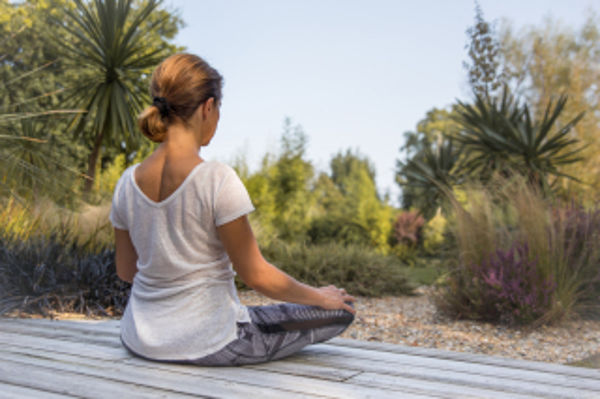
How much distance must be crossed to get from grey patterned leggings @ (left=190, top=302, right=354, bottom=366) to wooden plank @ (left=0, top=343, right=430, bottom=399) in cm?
5

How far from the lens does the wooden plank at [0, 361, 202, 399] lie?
150cm

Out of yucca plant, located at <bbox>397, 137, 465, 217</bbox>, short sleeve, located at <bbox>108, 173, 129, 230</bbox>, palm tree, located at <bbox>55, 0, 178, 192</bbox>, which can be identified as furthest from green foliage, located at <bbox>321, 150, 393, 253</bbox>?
short sleeve, located at <bbox>108, 173, 129, 230</bbox>

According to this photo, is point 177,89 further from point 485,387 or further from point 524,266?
point 524,266

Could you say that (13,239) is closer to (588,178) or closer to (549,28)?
(588,178)

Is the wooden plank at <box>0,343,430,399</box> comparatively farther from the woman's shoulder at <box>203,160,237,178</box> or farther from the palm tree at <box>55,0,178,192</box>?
the palm tree at <box>55,0,178,192</box>

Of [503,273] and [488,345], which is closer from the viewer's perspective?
[488,345]

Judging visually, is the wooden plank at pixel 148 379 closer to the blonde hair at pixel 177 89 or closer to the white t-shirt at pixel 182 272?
the white t-shirt at pixel 182 272

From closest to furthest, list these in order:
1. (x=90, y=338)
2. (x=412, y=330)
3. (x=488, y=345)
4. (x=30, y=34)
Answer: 1. (x=90, y=338)
2. (x=488, y=345)
3. (x=412, y=330)
4. (x=30, y=34)

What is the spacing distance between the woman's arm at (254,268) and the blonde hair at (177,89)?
41cm

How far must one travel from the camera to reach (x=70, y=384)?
1580 mm

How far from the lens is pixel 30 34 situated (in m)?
17.9

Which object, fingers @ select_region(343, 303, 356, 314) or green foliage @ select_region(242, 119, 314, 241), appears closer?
fingers @ select_region(343, 303, 356, 314)

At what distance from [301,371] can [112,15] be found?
7655 millimetres

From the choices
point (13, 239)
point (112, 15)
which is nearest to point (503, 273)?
point (13, 239)
